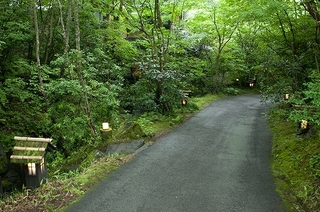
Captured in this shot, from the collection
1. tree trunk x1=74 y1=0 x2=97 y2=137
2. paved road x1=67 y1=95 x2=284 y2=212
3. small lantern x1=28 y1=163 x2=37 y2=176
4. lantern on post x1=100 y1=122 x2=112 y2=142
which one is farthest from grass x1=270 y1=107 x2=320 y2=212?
tree trunk x1=74 y1=0 x2=97 y2=137

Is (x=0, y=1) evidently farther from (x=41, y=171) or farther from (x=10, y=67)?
(x=41, y=171)

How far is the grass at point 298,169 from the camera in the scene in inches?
180

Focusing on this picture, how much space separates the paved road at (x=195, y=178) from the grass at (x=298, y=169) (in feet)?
0.78

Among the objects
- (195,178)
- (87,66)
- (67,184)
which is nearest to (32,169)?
(67,184)

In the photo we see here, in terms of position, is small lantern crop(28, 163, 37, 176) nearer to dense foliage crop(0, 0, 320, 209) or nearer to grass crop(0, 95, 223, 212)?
grass crop(0, 95, 223, 212)

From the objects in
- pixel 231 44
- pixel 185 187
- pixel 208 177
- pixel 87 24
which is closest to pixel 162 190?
pixel 185 187

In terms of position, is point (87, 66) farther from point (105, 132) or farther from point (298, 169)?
point (298, 169)

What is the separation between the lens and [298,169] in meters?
5.72

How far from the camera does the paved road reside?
4535 mm

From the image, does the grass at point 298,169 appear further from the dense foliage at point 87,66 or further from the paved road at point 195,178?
the dense foliage at point 87,66

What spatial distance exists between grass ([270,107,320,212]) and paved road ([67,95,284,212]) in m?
0.24

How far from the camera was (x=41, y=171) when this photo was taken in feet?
17.1

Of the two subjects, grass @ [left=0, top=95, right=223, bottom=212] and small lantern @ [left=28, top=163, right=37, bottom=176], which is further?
small lantern @ [left=28, top=163, right=37, bottom=176]

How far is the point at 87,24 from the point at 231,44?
13841mm
